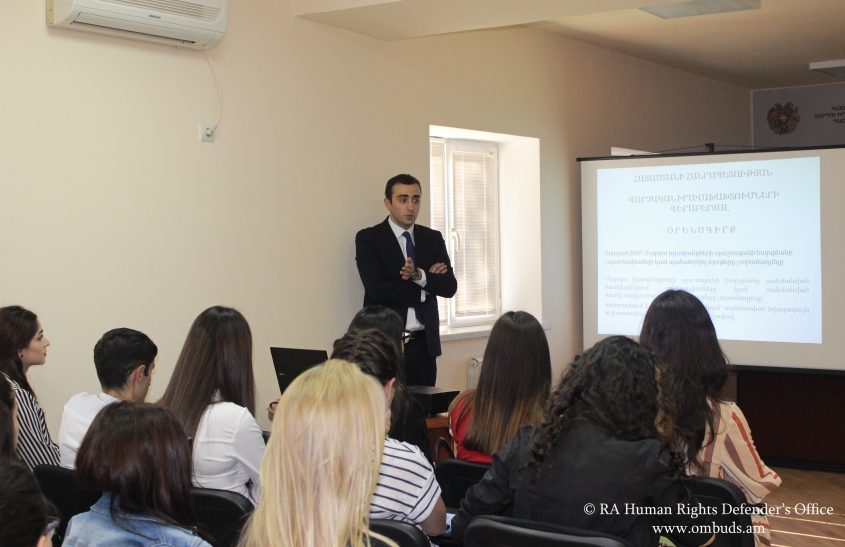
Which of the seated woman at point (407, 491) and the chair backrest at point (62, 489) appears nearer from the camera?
the seated woman at point (407, 491)

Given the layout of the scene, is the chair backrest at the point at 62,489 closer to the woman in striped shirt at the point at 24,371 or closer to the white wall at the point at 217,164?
the woman in striped shirt at the point at 24,371

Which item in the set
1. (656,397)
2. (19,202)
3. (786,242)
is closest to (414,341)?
(19,202)

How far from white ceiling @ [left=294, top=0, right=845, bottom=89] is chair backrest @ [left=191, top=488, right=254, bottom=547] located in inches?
104

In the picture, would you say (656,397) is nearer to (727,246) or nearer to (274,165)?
(274,165)

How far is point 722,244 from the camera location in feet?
16.8

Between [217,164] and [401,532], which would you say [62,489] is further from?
[217,164]

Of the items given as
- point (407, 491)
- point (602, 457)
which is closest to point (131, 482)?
point (407, 491)

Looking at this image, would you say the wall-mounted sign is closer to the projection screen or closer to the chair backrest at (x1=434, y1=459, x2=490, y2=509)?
the projection screen

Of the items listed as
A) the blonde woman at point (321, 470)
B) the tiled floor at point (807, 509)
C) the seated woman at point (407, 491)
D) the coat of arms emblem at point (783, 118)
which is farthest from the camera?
the coat of arms emblem at point (783, 118)

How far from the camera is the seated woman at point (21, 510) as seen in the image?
39.4 inches

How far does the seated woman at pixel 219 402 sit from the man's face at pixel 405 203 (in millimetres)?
2110

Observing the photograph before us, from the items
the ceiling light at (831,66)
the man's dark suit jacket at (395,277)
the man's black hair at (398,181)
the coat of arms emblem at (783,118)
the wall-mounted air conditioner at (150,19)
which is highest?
the ceiling light at (831,66)

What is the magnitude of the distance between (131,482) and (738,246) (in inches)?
178

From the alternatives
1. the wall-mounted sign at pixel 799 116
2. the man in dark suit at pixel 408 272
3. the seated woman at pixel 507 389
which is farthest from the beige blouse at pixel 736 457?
the wall-mounted sign at pixel 799 116
